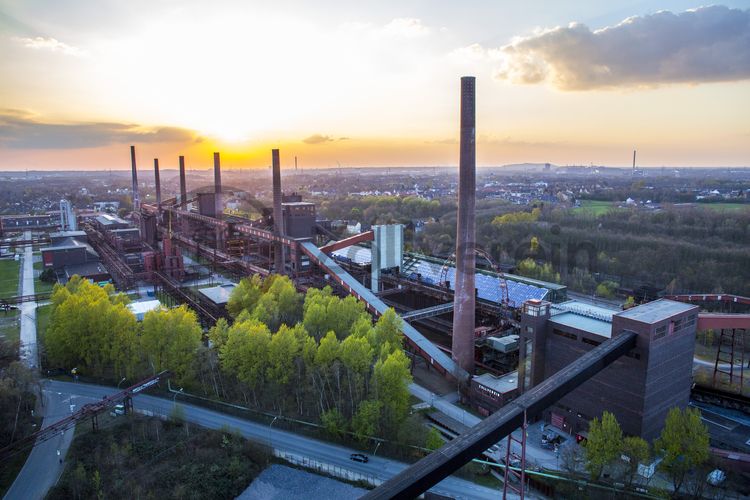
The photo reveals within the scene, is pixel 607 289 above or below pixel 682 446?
above

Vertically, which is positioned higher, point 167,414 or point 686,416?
point 686,416

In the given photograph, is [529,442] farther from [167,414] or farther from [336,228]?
[336,228]

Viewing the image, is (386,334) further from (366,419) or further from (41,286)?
(41,286)

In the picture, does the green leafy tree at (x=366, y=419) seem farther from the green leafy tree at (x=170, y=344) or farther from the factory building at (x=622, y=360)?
the green leafy tree at (x=170, y=344)

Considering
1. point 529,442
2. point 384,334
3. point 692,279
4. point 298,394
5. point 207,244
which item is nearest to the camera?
point 529,442

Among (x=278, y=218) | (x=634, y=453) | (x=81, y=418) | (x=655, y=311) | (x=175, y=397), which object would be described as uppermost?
(x=278, y=218)

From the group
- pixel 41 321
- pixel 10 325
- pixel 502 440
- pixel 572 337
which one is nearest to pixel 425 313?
pixel 572 337

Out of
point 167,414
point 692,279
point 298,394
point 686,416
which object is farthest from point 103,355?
point 692,279
